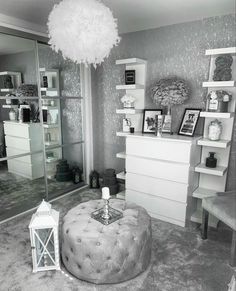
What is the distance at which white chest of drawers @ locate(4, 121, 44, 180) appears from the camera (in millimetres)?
2885

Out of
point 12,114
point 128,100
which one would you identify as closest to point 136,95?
point 128,100

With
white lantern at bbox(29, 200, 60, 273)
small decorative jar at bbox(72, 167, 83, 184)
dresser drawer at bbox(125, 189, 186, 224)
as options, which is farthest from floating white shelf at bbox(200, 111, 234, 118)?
small decorative jar at bbox(72, 167, 83, 184)

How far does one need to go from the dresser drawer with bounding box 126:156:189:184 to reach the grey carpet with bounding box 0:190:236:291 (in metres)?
0.59

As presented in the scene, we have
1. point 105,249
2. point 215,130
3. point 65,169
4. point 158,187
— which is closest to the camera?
point 105,249

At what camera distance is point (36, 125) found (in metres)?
3.10

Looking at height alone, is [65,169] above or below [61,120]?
below

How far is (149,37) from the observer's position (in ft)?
9.84

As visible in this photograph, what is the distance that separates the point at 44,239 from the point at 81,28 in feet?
5.37

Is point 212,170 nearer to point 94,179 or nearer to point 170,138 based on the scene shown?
point 170,138

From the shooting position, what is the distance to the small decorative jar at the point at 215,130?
2525mm

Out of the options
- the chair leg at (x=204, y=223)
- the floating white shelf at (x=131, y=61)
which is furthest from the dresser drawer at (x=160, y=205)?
the floating white shelf at (x=131, y=61)

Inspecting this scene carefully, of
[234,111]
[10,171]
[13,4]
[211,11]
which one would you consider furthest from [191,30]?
[10,171]

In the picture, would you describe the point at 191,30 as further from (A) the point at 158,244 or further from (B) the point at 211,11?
(A) the point at 158,244

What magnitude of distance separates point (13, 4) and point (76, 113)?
1.69 meters
